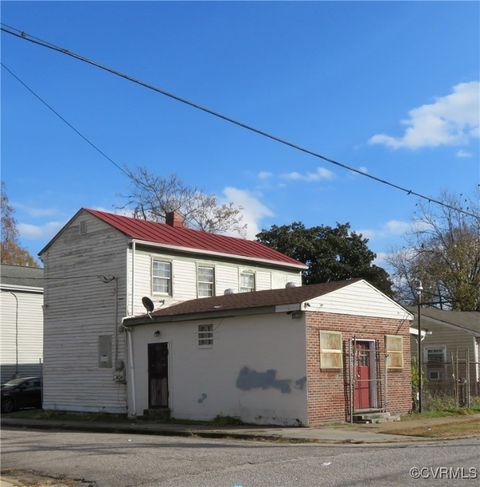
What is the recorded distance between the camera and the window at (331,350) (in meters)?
18.4

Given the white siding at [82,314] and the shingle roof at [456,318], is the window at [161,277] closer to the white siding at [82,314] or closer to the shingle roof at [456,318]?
the white siding at [82,314]

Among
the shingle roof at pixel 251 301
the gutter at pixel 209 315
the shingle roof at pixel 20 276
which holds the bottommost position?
the gutter at pixel 209 315

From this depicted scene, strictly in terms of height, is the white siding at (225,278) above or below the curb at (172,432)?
above

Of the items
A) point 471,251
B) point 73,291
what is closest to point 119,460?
point 73,291

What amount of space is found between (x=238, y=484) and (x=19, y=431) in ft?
43.0

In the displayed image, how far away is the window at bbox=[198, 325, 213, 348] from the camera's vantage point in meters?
20.0

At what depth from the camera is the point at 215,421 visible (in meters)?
19.2

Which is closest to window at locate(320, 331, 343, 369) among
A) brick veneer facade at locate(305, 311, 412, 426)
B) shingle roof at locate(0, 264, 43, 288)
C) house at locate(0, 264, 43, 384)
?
brick veneer facade at locate(305, 311, 412, 426)

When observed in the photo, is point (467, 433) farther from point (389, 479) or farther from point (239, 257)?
point (239, 257)

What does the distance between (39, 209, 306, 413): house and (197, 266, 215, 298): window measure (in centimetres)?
4

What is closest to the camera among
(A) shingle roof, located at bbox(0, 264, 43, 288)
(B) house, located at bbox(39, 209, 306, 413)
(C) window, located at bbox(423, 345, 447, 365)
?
(B) house, located at bbox(39, 209, 306, 413)

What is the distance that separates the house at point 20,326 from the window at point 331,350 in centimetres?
2070

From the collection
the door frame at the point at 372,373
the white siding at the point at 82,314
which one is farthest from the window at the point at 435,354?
the white siding at the point at 82,314

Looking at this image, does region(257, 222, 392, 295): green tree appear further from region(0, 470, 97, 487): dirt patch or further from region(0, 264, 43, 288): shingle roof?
region(0, 470, 97, 487): dirt patch
